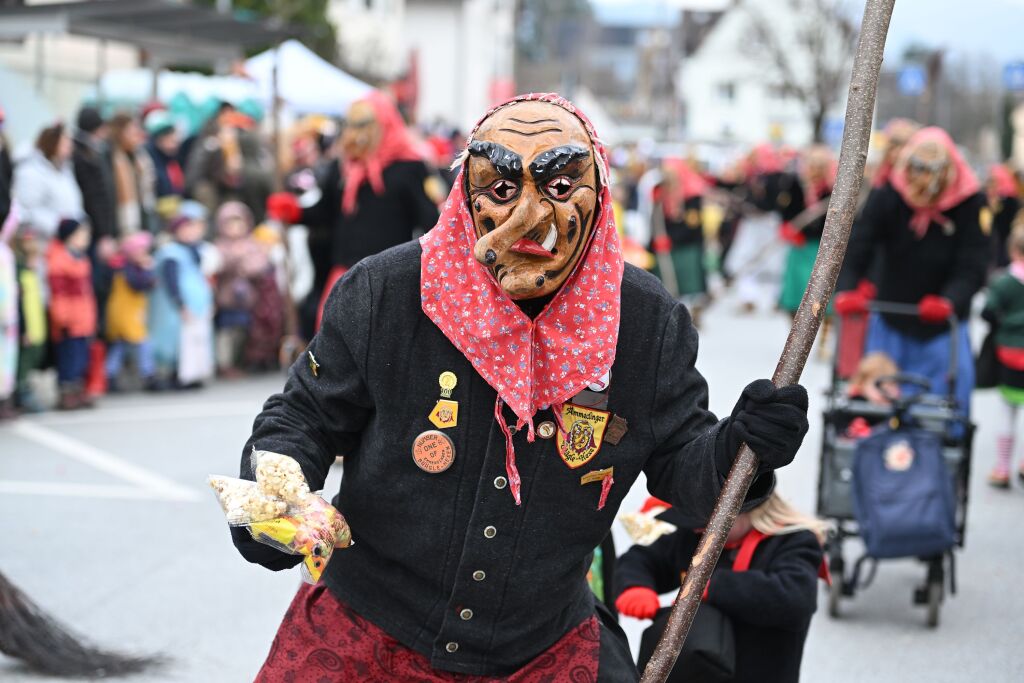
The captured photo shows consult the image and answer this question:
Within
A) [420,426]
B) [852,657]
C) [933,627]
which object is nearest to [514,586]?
[420,426]

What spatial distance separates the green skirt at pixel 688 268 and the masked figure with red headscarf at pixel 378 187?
8.13 meters

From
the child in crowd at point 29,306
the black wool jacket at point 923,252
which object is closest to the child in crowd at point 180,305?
the child in crowd at point 29,306

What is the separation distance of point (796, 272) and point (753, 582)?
33.0ft

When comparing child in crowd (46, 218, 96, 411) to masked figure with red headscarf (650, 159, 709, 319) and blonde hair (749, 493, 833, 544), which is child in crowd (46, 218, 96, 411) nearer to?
blonde hair (749, 493, 833, 544)

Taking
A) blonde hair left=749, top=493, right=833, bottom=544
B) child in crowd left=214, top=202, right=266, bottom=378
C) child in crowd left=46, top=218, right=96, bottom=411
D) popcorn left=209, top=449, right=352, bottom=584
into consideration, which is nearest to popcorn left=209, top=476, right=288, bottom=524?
popcorn left=209, top=449, right=352, bottom=584

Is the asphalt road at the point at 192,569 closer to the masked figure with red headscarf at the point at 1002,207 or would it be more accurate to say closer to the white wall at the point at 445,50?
the masked figure with red headscarf at the point at 1002,207

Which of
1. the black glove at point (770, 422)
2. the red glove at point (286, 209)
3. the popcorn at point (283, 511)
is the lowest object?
the red glove at point (286, 209)

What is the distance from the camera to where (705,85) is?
7869 centimetres

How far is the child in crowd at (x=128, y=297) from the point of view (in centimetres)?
995

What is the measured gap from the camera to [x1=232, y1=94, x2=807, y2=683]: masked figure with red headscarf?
2.56m

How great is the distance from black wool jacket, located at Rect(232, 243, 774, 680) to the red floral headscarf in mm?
50

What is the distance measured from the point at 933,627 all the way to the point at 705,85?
75311 millimetres

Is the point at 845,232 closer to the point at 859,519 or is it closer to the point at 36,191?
the point at 859,519

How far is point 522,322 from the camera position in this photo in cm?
256
